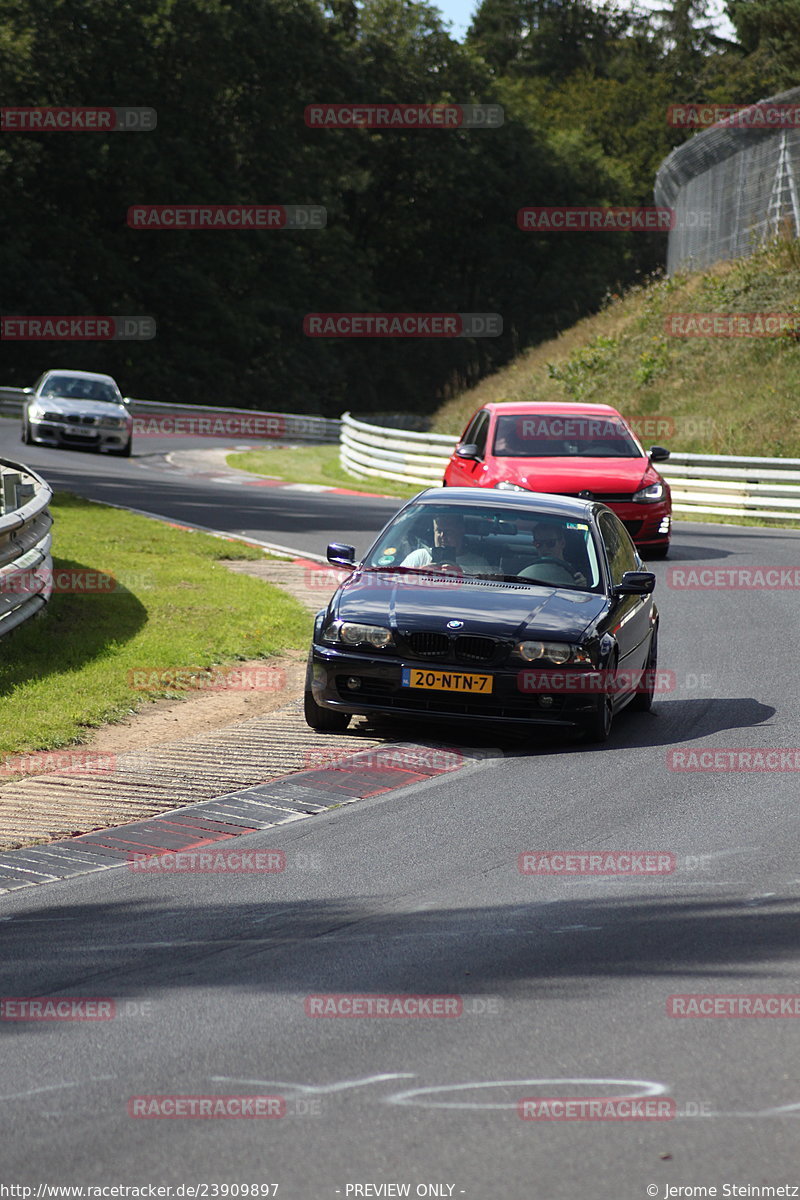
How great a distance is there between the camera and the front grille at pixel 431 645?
376 inches

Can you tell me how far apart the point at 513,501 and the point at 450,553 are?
0.73 meters

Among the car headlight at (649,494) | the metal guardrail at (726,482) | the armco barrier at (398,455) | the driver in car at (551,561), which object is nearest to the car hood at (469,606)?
the driver in car at (551,561)

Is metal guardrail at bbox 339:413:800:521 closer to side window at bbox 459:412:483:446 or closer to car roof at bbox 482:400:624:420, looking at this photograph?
car roof at bbox 482:400:624:420

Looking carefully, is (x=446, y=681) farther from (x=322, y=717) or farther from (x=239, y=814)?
(x=239, y=814)

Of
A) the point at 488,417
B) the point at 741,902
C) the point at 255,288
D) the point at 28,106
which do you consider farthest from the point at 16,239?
the point at 741,902

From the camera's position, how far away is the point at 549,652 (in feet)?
31.3

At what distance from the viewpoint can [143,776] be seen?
8.88m

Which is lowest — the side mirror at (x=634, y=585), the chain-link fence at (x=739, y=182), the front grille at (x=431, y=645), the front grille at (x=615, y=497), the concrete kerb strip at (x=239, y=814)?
the concrete kerb strip at (x=239, y=814)

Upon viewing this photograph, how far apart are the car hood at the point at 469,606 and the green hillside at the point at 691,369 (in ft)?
74.4

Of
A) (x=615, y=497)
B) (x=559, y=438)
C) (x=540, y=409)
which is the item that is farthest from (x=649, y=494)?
(x=540, y=409)

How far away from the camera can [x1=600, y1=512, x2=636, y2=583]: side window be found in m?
10.9

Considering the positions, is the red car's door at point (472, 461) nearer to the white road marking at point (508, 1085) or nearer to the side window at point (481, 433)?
the side window at point (481, 433)

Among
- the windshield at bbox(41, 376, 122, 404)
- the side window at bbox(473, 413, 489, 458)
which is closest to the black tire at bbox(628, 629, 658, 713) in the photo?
the side window at bbox(473, 413, 489, 458)

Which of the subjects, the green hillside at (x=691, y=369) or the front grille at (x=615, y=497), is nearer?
the front grille at (x=615, y=497)
